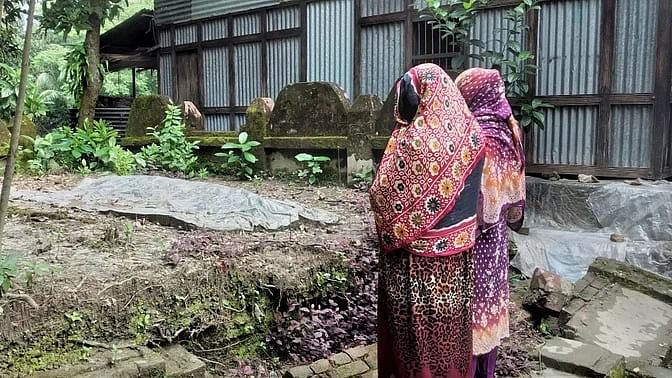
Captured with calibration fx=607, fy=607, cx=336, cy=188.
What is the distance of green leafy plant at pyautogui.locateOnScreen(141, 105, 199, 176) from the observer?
811cm

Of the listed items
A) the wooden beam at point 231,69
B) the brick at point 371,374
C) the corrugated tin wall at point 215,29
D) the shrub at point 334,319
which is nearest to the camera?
the brick at point 371,374

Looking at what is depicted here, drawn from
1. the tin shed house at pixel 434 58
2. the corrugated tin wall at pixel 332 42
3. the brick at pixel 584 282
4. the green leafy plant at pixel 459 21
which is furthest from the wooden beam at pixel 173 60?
the brick at pixel 584 282

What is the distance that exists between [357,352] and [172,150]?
17.6ft

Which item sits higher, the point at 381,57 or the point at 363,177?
the point at 381,57

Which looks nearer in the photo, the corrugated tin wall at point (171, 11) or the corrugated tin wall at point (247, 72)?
the corrugated tin wall at point (247, 72)

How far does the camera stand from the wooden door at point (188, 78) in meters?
11.9

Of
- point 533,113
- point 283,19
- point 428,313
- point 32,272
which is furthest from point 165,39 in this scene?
point 428,313

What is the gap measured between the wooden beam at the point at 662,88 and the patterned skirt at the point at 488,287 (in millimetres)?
4340

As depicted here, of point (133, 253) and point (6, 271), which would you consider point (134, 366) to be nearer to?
point (6, 271)

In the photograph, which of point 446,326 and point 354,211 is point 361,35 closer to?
point 354,211

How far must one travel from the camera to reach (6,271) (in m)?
2.72

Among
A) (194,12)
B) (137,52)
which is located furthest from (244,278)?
(137,52)

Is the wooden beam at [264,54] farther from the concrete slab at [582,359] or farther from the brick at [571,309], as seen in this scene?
the concrete slab at [582,359]

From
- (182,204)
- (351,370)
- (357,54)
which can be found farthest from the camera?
(357,54)
